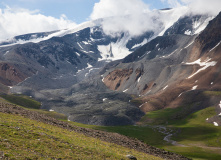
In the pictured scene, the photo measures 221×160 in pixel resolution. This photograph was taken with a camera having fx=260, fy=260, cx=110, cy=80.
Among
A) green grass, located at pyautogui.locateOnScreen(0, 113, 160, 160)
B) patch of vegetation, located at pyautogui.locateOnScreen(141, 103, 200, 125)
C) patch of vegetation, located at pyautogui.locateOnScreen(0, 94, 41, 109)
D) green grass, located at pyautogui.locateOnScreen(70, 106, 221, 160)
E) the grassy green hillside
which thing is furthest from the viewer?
patch of vegetation, located at pyautogui.locateOnScreen(0, 94, 41, 109)

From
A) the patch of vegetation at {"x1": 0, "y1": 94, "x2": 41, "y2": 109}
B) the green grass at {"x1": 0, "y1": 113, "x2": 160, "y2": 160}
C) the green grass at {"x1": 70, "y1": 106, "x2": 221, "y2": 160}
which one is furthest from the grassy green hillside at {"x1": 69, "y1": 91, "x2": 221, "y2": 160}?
the patch of vegetation at {"x1": 0, "y1": 94, "x2": 41, "y2": 109}

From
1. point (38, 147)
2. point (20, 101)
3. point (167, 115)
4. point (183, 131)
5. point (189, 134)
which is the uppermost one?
point (20, 101)

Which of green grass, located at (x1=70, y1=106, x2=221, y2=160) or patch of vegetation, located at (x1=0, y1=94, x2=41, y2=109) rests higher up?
patch of vegetation, located at (x1=0, y1=94, x2=41, y2=109)

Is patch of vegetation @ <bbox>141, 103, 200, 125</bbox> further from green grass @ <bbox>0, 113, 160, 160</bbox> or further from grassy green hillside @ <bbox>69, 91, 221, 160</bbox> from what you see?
green grass @ <bbox>0, 113, 160, 160</bbox>

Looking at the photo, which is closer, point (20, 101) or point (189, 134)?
point (189, 134)

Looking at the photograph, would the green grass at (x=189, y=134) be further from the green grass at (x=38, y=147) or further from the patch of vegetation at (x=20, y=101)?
the patch of vegetation at (x=20, y=101)

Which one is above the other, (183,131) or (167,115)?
(167,115)

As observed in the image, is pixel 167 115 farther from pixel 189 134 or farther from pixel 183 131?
pixel 189 134

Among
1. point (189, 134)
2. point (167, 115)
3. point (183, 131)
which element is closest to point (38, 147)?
point (189, 134)

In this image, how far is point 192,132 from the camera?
119375 millimetres

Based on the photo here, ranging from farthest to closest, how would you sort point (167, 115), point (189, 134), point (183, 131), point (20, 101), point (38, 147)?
point (20, 101), point (167, 115), point (183, 131), point (189, 134), point (38, 147)

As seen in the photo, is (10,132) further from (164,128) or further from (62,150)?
(164,128)

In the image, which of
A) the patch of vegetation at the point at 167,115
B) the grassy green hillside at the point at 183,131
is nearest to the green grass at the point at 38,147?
the grassy green hillside at the point at 183,131

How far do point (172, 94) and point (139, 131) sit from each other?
246 feet
